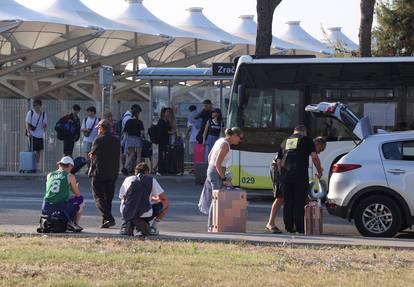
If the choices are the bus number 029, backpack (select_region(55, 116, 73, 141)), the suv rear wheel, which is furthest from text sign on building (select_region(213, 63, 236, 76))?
the suv rear wheel

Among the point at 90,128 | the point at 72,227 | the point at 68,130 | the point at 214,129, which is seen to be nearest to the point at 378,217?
the point at 72,227

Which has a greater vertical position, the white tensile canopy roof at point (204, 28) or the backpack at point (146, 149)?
the white tensile canopy roof at point (204, 28)

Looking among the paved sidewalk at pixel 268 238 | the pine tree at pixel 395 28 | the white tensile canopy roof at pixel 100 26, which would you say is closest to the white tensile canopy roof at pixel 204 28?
the white tensile canopy roof at pixel 100 26

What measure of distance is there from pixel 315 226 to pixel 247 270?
14.7 feet

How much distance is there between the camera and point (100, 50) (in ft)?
182

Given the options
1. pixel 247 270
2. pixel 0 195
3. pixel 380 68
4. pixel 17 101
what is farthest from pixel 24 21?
pixel 247 270

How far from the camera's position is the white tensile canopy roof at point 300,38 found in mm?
70062

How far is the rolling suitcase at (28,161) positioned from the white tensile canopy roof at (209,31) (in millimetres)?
34921

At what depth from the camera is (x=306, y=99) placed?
18391 millimetres

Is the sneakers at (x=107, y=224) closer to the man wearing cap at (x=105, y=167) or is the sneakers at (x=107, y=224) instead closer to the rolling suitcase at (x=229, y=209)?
the man wearing cap at (x=105, y=167)

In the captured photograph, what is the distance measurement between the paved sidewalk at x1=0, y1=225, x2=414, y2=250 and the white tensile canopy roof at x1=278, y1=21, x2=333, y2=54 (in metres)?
56.9

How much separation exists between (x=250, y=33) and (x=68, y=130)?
45.7 meters

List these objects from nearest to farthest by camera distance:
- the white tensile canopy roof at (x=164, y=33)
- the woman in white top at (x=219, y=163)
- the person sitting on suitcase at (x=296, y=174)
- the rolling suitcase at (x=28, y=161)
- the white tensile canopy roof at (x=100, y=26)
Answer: the person sitting on suitcase at (x=296, y=174) → the woman in white top at (x=219, y=163) → the rolling suitcase at (x=28, y=161) → the white tensile canopy roof at (x=100, y=26) → the white tensile canopy roof at (x=164, y=33)

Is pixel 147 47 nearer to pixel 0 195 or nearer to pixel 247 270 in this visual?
pixel 0 195
